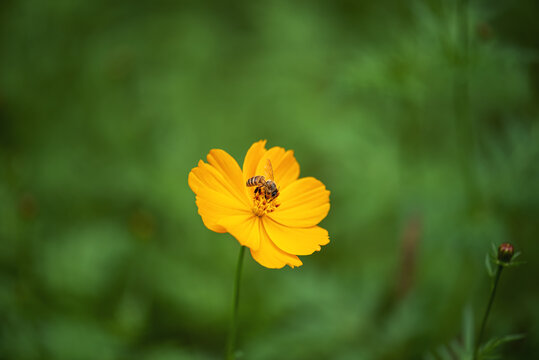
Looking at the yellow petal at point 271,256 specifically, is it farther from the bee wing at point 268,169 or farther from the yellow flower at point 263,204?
the bee wing at point 268,169

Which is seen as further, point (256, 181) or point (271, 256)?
point (256, 181)

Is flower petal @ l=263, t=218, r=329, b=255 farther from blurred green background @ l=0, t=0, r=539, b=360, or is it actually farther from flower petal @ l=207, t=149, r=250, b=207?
blurred green background @ l=0, t=0, r=539, b=360

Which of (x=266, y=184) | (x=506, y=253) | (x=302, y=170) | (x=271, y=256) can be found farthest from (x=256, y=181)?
(x=302, y=170)

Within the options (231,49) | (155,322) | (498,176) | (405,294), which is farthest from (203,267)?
(231,49)

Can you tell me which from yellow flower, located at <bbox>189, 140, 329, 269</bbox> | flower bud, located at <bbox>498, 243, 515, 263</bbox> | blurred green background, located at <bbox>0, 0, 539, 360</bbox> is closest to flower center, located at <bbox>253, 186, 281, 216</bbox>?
yellow flower, located at <bbox>189, 140, 329, 269</bbox>

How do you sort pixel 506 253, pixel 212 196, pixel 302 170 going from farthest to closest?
pixel 302 170 → pixel 212 196 → pixel 506 253

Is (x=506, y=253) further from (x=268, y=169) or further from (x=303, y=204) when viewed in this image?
(x=268, y=169)
